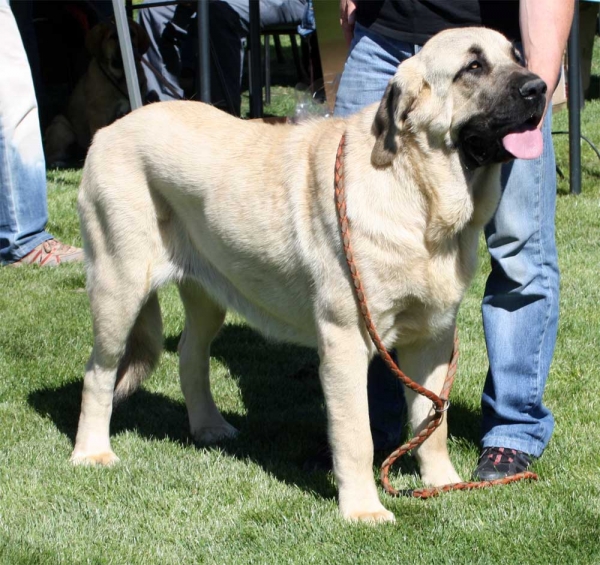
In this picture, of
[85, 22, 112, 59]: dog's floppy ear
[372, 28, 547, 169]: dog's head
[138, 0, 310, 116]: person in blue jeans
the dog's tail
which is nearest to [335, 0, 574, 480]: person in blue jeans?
[372, 28, 547, 169]: dog's head

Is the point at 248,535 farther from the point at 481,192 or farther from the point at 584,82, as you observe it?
the point at 584,82

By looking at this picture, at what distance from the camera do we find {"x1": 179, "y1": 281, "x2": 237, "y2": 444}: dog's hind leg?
4102mm

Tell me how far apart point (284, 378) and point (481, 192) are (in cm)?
194

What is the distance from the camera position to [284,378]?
15.5 ft

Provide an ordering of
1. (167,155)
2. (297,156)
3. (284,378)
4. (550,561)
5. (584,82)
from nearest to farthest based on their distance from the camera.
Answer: (550,561) → (297,156) → (167,155) → (284,378) → (584,82)

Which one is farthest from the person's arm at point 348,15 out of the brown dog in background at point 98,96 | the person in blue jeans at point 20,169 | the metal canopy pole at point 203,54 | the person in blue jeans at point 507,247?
the brown dog in background at point 98,96

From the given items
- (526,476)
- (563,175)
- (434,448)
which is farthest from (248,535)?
(563,175)

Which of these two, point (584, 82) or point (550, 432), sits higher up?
point (550, 432)

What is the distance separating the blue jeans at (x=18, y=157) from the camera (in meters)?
6.19

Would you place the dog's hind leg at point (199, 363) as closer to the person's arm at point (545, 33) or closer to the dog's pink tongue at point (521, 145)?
the dog's pink tongue at point (521, 145)

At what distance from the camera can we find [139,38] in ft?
32.2

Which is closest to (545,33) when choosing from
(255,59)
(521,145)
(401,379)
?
(521,145)

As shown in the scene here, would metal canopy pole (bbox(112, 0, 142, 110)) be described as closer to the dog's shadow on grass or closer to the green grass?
the green grass

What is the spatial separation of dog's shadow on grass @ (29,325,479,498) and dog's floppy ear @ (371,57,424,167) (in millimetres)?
1312
